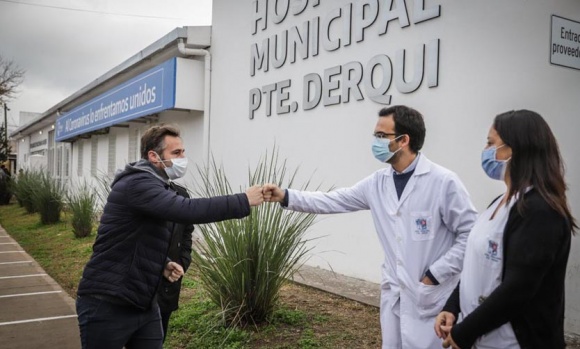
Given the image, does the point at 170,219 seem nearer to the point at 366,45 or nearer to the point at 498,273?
the point at 498,273

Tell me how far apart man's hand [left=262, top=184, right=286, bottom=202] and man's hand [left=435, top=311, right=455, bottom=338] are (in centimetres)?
130

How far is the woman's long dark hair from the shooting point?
186cm

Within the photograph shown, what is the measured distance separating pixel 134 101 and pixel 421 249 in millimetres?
10329

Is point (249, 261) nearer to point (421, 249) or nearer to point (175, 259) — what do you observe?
point (175, 259)

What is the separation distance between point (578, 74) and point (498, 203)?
295 centimetres

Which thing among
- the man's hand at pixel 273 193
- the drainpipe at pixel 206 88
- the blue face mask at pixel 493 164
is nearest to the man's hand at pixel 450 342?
the blue face mask at pixel 493 164

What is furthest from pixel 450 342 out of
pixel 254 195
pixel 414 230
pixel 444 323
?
pixel 254 195

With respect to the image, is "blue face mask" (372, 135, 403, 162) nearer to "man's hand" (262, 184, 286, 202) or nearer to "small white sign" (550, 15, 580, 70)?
"man's hand" (262, 184, 286, 202)

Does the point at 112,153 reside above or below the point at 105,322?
above

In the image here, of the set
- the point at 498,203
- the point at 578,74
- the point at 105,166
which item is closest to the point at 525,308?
the point at 498,203

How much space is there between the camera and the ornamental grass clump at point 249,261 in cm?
427

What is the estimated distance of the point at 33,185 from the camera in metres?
14.8

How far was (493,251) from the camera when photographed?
6.37 ft

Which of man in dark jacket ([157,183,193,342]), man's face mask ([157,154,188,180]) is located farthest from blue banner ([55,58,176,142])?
man's face mask ([157,154,188,180])
